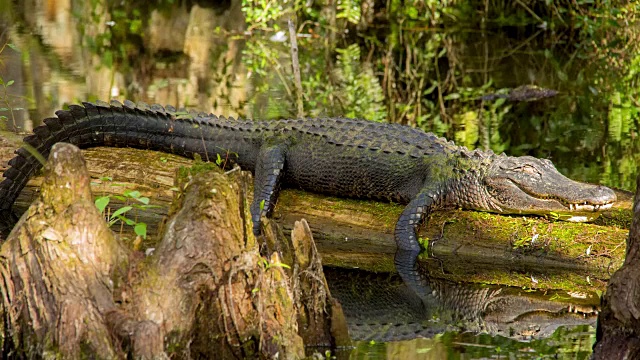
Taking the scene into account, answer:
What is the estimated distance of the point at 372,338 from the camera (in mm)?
5578

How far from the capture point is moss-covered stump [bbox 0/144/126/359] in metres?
4.59

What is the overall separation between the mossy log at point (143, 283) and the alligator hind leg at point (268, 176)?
266 centimetres

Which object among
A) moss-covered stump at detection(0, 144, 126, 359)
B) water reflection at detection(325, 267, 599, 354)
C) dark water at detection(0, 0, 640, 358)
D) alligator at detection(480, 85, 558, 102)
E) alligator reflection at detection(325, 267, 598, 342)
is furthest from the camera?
alligator at detection(480, 85, 558, 102)

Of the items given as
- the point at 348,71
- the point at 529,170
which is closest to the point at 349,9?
the point at 348,71

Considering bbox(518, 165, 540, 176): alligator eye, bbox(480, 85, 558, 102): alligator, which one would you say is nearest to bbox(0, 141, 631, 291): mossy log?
bbox(518, 165, 540, 176): alligator eye

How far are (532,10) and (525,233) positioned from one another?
14246 millimetres

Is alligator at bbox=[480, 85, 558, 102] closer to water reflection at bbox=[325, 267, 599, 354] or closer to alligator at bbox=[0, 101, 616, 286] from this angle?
alligator at bbox=[0, 101, 616, 286]

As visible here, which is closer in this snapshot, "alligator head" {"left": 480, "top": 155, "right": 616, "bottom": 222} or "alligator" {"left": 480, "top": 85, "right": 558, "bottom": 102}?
"alligator head" {"left": 480, "top": 155, "right": 616, "bottom": 222}

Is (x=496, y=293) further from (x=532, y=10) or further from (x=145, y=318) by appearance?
(x=532, y=10)

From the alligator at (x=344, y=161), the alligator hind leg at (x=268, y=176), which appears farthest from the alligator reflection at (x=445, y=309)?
the alligator hind leg at (x=268, y=176)

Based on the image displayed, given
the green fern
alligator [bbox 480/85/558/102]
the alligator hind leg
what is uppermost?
the green fern

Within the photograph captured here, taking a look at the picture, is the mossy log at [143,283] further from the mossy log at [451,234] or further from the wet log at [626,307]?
the mossy log at [451,234]

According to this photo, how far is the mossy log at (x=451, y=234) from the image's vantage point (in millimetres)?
6887

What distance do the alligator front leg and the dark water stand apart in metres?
3.01
